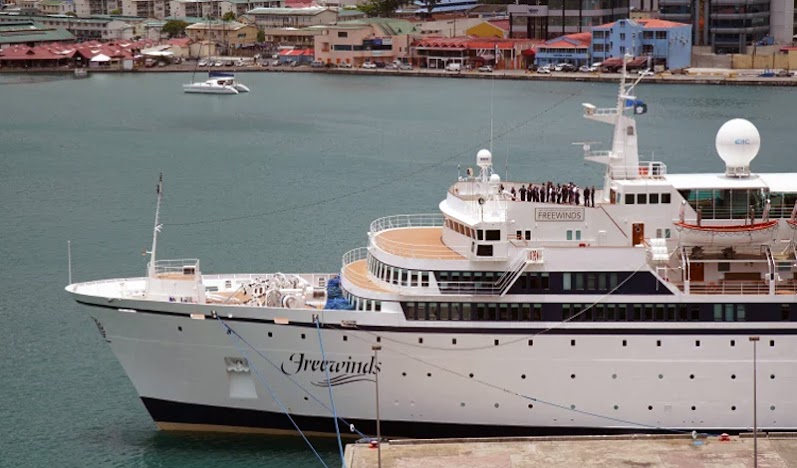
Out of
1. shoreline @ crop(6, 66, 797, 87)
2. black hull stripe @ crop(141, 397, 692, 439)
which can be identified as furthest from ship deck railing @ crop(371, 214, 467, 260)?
shoreline @ crop(6, 66, 797, 87)

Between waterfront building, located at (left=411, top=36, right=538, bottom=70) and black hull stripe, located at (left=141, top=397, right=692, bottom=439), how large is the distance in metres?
103

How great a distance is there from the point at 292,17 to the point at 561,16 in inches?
1644

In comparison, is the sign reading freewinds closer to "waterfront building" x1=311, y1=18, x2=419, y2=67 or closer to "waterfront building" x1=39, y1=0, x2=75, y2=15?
"waterfront building" x1=311, y1=18, x2=419, y2=67

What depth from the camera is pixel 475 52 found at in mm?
130000

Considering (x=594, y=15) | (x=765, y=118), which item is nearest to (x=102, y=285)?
(x=765, y=118)

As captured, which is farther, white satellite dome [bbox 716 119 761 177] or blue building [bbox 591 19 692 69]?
blue building [bbox 591 19 692 69]

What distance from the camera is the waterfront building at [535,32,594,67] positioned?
12231cm

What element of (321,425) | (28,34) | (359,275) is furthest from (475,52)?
(321,425)

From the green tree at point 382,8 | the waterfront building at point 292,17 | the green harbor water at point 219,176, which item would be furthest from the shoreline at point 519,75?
the green tree at point 382,8

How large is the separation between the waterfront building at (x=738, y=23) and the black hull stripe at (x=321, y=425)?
94611 mm

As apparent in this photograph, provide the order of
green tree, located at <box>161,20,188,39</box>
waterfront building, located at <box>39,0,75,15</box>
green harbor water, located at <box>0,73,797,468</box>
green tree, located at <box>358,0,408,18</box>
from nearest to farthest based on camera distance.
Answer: green harbor water, located at <box>0,73,797,468</box> < green tree, located at <box>161,20,188,39</box> < green tree, located at <box>358,0,408,18</box> < waterfront building, located at <box>39,0,75,15</box>

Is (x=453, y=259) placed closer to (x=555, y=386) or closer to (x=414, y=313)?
(x=414, y=313)

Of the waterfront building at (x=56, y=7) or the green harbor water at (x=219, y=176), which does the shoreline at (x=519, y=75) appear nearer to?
the green harbor water at (x=219, y=176)

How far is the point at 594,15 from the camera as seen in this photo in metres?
131
